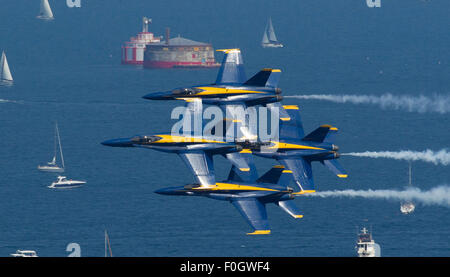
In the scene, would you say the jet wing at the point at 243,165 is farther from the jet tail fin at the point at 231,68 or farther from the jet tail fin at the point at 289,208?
the jet tail fin at the point at 231,68

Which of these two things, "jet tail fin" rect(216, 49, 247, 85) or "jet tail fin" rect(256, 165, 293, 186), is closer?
"jet tail fin" rect(256, 165, 293, 186)

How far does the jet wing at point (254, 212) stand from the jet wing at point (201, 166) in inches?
262

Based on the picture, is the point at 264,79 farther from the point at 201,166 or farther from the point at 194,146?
the point at 201,166

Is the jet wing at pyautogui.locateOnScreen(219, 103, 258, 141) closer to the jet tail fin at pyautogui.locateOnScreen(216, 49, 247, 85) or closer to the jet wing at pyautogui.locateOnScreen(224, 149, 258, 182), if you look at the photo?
the jet wing at pyautogui.locateOnScreen(224, 149, 258, 182)

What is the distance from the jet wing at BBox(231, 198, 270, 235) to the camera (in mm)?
141750

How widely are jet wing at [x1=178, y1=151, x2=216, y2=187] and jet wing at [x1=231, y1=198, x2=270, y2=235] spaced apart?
6.65 metres

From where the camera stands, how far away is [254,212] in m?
142

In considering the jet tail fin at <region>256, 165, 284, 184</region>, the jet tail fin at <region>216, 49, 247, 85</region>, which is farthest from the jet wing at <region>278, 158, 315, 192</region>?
the jet tail fin at <region>216, 49, 247, 85</region>

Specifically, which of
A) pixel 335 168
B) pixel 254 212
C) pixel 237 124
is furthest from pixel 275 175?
pixel 237 124

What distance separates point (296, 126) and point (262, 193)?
13.4m

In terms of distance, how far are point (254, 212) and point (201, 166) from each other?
11253 millimetres

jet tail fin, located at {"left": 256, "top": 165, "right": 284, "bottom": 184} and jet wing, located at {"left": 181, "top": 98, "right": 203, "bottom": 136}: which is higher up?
jet wing, located at {"left": 181, "top": 98, "right": 203, "bottom": 136}
